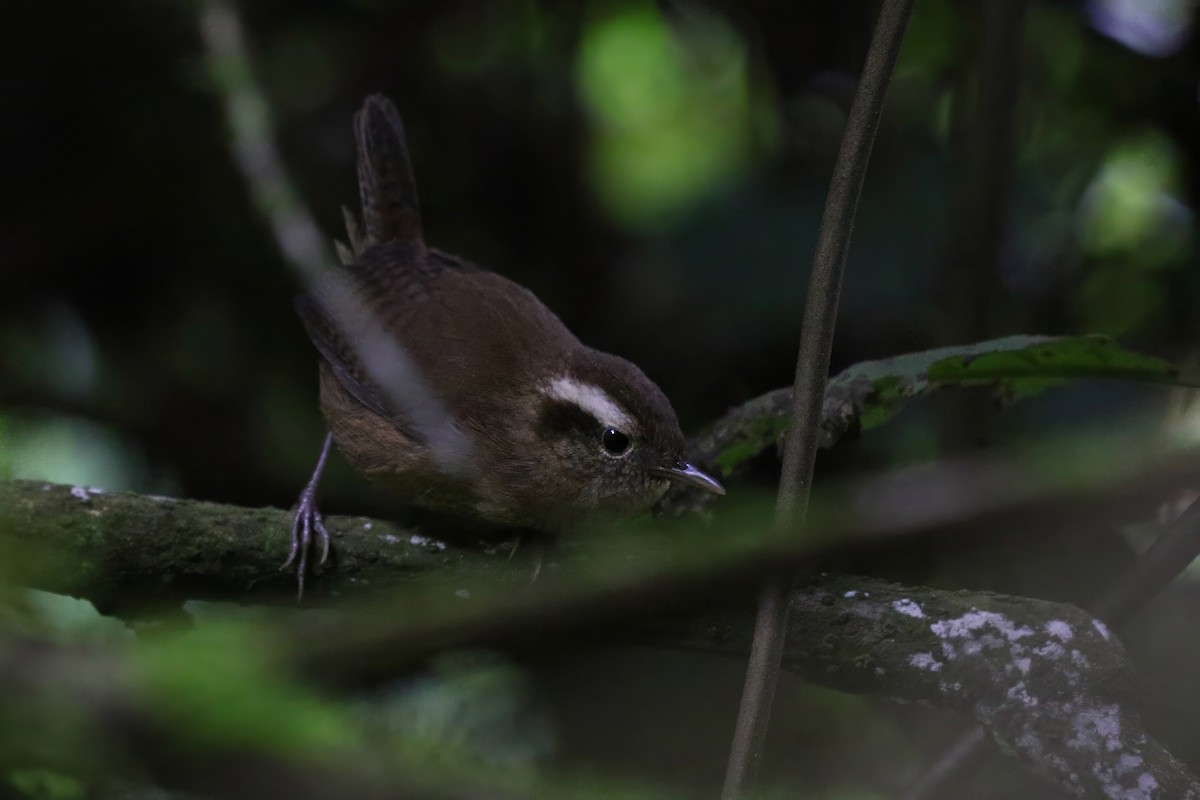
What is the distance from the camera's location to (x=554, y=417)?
3.14 metres

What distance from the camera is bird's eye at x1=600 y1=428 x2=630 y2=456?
3.06m

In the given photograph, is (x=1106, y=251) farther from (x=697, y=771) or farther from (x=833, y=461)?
(x=697, y=771)

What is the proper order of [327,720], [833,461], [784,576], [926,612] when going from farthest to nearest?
[833,461], [926,612], [327,720], [784,576]

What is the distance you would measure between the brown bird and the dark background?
2.74 feet

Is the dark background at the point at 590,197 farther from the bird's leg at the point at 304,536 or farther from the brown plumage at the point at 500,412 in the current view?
the bird's leg at the point at 304,536

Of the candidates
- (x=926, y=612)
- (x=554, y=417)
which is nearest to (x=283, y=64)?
(x=554, y=417)

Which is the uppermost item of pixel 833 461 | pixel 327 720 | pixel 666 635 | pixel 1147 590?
pixel 833 461

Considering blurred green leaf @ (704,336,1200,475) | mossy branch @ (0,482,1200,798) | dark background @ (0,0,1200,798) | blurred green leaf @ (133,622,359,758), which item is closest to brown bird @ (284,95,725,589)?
mossy branch @ (0,482,1200,798)

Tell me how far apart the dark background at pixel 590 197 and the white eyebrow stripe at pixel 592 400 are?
3.28ft

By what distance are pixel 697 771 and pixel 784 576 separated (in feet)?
7.62

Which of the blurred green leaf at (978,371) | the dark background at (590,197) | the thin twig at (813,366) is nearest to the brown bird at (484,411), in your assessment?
the blurred green leaf at (978,371)

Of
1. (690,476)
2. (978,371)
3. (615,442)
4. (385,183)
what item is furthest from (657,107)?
(978,371)

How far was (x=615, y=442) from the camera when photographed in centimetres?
307

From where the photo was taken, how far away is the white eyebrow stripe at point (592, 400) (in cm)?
306
